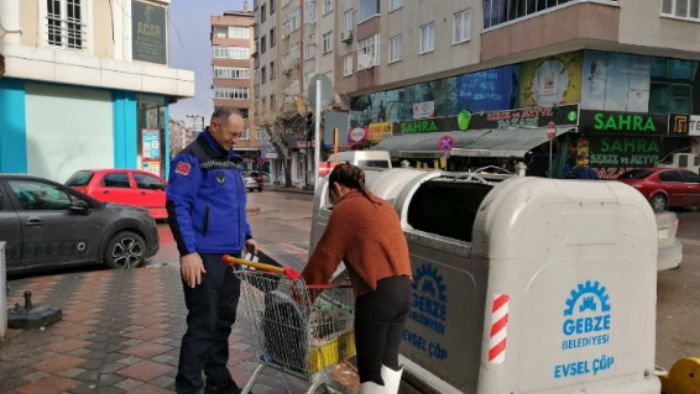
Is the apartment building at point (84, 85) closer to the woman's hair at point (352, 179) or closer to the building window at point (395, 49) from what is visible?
the building window at point (395, 49)

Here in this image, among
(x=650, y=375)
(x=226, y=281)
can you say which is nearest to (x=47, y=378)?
(x=226, y=281)

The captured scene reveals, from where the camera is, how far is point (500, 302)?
2.80 metres

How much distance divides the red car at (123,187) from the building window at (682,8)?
19639 millimetres

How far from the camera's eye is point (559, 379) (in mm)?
3023

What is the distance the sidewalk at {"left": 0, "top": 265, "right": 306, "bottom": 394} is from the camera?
12.5ft

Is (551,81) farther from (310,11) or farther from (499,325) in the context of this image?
(310,11)

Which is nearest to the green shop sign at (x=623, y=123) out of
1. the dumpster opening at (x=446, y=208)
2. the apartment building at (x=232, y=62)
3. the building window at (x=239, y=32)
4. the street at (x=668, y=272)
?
the street at (x=668, y=272)

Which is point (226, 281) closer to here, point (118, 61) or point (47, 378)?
point (47, 378)

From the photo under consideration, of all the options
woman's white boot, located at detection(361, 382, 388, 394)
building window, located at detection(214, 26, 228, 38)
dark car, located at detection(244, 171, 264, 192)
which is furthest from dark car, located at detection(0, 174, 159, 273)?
building window, located at detection(214, 26, 228, 38)

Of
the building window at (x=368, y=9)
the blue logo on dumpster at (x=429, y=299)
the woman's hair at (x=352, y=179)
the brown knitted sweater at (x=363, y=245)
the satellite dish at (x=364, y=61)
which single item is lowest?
the blue logo on dumpster at (x=429, y=299)

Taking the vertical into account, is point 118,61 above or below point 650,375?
above

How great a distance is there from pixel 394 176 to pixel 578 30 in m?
17.0

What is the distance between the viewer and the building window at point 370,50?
3150 centimetres

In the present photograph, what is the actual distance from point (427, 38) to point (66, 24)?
17.0 meters
